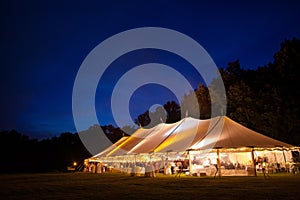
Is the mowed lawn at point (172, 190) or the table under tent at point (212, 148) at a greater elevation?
the table under tent at point (212, 148)

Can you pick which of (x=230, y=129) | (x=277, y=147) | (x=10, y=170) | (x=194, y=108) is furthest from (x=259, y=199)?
(x=10, y=170)

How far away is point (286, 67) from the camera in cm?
1750

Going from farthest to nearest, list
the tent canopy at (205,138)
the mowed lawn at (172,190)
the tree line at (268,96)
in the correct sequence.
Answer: the tree line at (268,96) < the tent canopy at (205,138) < the mowed lawn at (172,190)

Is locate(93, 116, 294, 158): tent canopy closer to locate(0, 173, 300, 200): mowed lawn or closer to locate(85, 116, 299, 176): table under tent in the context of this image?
locate(85, 116, 299, 176): table under tent

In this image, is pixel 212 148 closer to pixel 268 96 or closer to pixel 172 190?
pixel 172 190

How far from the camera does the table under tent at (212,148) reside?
1067 cm

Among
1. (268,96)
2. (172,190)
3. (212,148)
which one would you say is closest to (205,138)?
(212,148)

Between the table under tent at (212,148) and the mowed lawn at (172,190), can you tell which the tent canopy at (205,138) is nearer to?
the table under tent at (212,148)

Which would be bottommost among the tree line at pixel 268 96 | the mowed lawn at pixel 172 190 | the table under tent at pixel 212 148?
the mowed lawn at pixel 172 190

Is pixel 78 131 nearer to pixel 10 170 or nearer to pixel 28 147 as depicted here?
pixel 28 147

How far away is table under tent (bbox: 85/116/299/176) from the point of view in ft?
35.0

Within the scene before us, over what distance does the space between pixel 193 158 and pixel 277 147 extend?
5127mm

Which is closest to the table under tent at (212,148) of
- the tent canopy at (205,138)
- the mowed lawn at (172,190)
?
the tent canopy at (205,138)

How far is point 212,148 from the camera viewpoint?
10273 millimetres
